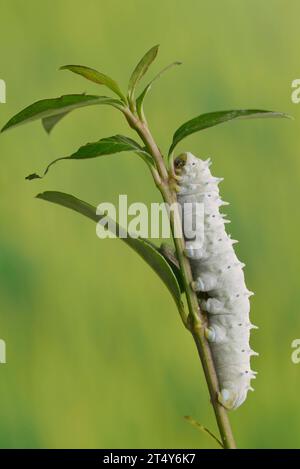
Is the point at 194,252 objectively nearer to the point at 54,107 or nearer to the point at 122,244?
the point at 54,107

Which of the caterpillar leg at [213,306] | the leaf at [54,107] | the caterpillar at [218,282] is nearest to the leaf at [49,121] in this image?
the leaf at [54,107]

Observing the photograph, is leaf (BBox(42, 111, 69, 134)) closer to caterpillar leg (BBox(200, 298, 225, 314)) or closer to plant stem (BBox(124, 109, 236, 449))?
plant stem (BBox(124, 109, 236, 449))

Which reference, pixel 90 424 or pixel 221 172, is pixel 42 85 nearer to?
pixel 221 172

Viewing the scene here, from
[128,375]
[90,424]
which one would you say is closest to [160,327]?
[128,375]

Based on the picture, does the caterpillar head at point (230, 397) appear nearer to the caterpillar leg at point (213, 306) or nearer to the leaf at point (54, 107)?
the caterpillar leg at point (213, 306)

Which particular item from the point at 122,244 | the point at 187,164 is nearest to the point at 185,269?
the point at 187,164

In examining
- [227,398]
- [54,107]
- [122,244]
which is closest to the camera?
[54,107]
